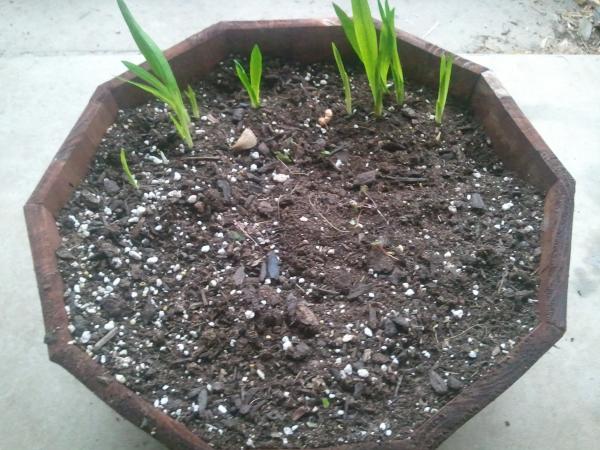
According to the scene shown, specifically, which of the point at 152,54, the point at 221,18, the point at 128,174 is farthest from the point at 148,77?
the point at 221,18

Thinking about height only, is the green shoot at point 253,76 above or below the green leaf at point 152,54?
below

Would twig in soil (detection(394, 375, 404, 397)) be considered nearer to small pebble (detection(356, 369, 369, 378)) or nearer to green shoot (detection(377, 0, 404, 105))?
small pebble (detection(356, 369, 369, 378))

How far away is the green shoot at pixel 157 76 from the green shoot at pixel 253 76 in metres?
0.13

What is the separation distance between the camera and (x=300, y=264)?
3.18 ft

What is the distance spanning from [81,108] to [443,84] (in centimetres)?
101

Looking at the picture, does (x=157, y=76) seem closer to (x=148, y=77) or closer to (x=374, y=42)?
(x=148, y=77)

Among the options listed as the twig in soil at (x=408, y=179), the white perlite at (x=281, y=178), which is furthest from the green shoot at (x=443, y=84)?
the white perlite at (x=281, y=178)

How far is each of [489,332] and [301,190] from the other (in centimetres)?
43

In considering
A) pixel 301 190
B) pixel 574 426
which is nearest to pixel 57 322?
pixel 301 190

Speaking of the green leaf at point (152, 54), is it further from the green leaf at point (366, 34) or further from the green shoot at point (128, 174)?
the green leaf at point (366, 34)

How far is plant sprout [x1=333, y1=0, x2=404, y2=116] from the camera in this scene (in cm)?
98

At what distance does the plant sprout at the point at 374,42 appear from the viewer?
0.98 metres

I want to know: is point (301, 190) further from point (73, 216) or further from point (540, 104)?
point (540, 104)

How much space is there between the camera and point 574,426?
107cm
